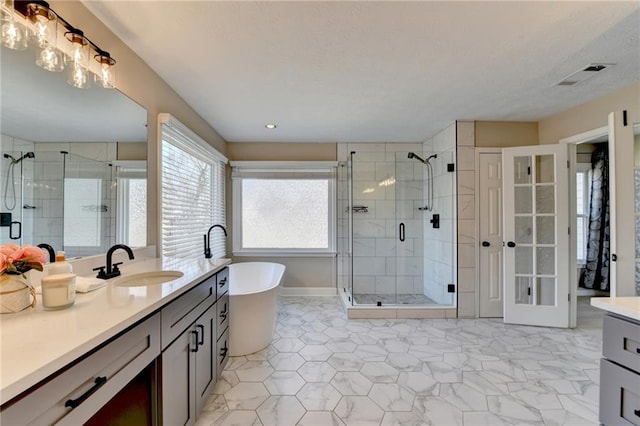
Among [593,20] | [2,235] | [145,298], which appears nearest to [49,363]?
[145,298]

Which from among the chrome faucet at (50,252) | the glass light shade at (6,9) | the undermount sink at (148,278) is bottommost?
the undermount sink at (148,278)

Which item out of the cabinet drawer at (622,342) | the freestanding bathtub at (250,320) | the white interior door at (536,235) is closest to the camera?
the cabinet drawer at (622,342)

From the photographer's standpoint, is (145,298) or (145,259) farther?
(145,259)

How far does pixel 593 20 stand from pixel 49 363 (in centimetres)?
289

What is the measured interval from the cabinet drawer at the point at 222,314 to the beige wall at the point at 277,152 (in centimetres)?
256

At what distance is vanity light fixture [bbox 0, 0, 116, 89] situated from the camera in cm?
119

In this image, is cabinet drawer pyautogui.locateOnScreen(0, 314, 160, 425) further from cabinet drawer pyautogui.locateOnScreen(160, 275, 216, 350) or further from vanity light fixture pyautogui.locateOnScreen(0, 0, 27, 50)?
vanity light fixture pyautogui.locateOnScreen(0, 0, 27, 50)

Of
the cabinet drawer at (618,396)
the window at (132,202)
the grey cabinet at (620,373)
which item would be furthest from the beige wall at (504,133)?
the window at (132,202)

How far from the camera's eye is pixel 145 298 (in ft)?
4.04

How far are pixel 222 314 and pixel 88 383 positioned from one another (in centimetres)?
131

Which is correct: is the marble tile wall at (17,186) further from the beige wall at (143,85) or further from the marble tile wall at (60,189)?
the beige wall at (143,85)

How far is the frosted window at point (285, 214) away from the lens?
14.4 feet

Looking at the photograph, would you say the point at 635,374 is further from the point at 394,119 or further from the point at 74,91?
the point at 74,91

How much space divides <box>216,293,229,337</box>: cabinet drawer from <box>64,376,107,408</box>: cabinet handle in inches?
44.5
